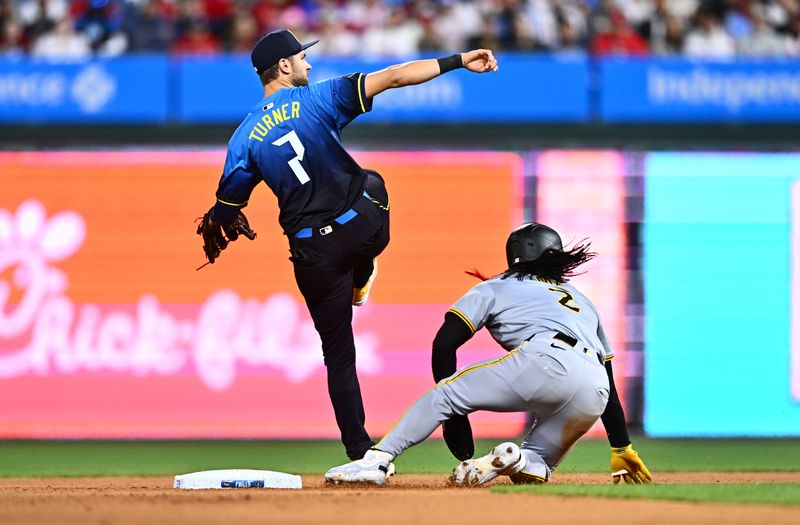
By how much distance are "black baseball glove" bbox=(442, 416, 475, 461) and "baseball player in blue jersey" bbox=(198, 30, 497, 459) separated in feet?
1.41

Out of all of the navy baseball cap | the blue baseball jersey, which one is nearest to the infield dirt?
the blue baseball jersey

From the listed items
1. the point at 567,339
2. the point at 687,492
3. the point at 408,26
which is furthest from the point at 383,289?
the point at 687,492

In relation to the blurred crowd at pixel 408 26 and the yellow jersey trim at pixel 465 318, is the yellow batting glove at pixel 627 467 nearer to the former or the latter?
the yellow jersey trim at pixel 465 318

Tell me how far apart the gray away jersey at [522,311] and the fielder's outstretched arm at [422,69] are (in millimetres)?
1036

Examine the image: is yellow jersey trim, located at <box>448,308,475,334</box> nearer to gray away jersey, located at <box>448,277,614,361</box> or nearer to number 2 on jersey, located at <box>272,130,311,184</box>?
gray away jersey, located at <box>448,277,614,361</box>

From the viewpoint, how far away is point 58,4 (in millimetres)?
13898

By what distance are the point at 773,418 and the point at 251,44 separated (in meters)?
5.77

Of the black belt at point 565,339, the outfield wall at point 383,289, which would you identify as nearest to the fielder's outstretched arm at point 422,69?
the black belt at point 565,339

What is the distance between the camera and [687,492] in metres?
6.11

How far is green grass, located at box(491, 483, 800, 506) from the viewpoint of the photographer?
19.3 feet

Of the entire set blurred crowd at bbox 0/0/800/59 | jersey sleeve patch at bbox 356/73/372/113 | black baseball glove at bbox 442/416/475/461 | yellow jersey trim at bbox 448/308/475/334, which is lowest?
black baseball glove at bbox 442/416/475/461

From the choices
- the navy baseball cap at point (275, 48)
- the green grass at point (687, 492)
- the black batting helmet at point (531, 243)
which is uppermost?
the navy baseball cap at point (275, 48)

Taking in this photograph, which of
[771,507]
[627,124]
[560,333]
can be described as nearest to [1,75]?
[627,124]

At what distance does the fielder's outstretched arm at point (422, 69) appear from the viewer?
A: 20.7 ft
